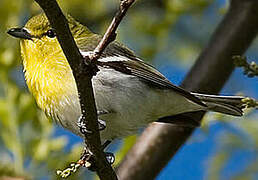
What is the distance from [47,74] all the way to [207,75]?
97 centimetres

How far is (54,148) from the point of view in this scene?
2639mm

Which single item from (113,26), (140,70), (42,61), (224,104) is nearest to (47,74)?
(42,61)

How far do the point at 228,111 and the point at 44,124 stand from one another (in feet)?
2.57

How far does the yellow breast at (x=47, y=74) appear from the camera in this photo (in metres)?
2.46

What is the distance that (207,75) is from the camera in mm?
3193

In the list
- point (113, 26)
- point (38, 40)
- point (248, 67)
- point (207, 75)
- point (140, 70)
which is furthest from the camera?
point (207, 75)

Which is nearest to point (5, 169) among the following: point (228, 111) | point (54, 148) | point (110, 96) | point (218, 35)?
point (54, 148)

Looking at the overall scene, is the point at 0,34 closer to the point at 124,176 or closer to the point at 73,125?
the point at 73,125

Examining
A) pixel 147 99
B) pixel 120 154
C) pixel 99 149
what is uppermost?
pixel 147 99

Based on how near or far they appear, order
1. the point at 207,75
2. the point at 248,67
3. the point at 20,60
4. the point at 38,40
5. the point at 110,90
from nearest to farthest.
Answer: the point at 248,67, the point at 110,90, the point at 38,40, the point at 20,60, the point at 207,75

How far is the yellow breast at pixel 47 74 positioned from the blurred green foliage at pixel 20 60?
86mm

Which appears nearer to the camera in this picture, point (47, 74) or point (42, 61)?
point (47, 74)

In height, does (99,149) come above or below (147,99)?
below

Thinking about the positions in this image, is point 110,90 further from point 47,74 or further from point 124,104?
point 47,74
